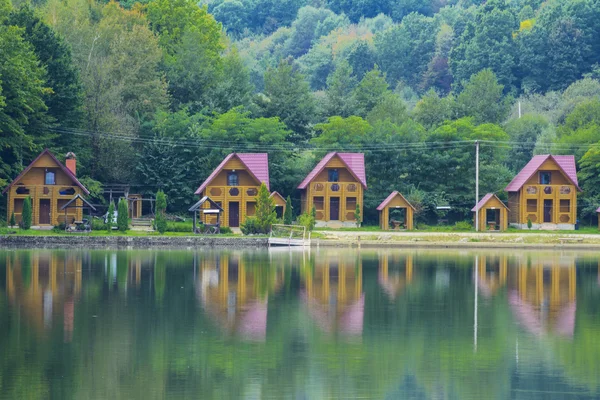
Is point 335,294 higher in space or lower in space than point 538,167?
lower

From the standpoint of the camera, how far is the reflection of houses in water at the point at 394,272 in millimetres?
38375

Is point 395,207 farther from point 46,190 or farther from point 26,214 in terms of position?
point 26,214

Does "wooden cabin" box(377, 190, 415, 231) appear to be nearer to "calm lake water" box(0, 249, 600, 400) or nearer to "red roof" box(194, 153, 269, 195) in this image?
"red roof" box(194, 153, 269, 195)

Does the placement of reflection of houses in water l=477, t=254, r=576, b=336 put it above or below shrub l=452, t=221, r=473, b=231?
below

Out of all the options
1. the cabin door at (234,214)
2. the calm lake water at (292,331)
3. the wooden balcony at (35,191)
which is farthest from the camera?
the cabin door at (234,214)

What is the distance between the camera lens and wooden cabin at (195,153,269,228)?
2724 inches

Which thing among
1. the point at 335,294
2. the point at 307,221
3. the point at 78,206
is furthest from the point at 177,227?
the point at 335,294

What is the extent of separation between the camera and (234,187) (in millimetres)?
69562

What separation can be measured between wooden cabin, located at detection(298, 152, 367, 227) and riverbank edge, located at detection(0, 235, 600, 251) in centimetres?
749

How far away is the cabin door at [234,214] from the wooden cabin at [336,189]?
4977 mm

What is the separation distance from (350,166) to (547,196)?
1310 cm

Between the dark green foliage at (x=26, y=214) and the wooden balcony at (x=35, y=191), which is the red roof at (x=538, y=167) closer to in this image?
the wooden balcony at (x=35, y=191)

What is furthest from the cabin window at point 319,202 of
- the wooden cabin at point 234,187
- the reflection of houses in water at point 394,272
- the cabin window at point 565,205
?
the reflection of houses in water at point 394,272

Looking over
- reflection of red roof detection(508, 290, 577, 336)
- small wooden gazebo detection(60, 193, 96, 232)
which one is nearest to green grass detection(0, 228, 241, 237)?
small wooden gazebo detection(60, 193, 96, 232)
